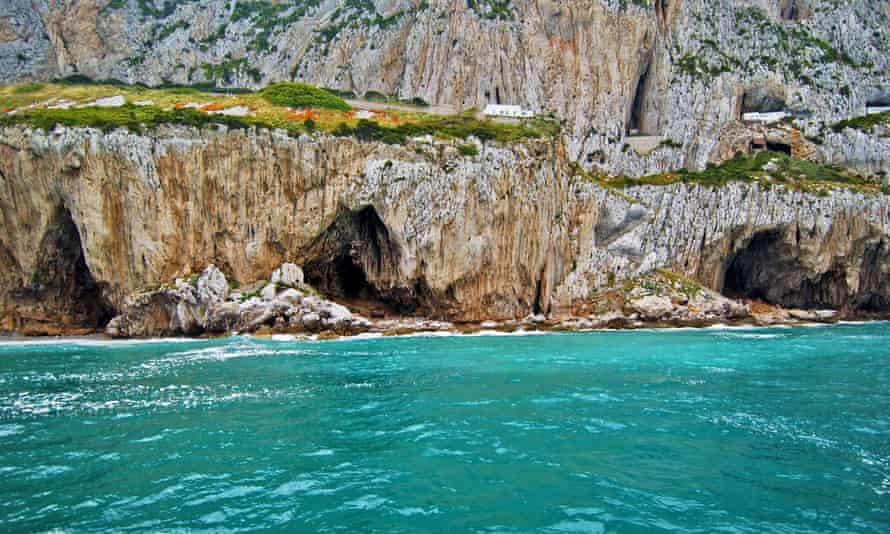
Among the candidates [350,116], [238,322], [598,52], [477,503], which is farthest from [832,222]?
[477,503]

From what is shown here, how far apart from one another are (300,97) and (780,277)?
4547 centimetres

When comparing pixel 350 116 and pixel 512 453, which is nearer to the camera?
pixel 512 453

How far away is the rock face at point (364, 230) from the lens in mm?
39031

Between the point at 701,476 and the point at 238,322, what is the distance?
32.7m

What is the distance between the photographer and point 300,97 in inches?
1986

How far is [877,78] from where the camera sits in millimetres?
72125

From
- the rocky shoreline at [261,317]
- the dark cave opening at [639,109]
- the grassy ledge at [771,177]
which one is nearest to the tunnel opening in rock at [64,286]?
the rocky shoreline at [261,317]

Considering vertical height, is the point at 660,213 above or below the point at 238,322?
above

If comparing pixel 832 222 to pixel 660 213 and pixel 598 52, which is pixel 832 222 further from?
pixel 598 52

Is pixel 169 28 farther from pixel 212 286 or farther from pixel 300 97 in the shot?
pixel 212 286

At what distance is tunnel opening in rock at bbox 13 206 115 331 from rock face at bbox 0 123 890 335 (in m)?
0.10

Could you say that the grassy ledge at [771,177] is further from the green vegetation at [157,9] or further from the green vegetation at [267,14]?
the green vegetation at [157,9]

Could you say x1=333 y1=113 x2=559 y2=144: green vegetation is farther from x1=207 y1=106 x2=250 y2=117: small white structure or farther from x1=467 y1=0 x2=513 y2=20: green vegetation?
x1=467 y1=0 x2=513 y2=20: green vegetation

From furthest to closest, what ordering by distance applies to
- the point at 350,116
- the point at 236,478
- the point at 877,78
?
the point at 877,78 < the point at 350,116 < the point at 236,478
